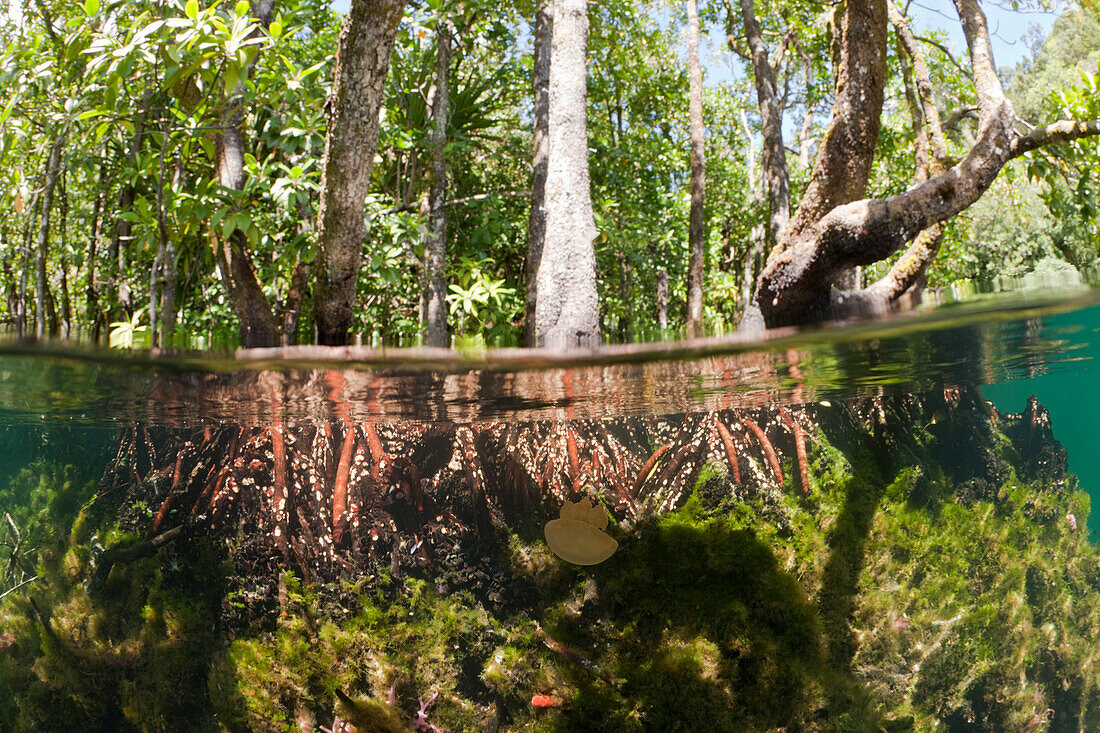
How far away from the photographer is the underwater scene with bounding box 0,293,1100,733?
680 cm

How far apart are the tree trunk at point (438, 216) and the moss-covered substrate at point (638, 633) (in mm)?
2792

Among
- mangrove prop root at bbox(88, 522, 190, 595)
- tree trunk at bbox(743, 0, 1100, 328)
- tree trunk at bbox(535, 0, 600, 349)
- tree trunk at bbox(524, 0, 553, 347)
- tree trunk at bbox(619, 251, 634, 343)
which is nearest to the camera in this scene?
tree trunk at bbox(743, 0, 1100, 328)

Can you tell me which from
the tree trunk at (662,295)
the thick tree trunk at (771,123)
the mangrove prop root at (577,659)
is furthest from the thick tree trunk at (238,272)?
the tree trunk at (662,295)

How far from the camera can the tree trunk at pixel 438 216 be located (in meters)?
7.54

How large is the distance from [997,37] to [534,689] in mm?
7741

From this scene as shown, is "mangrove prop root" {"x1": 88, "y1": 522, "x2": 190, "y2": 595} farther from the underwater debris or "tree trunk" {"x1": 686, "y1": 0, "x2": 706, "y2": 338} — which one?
"tree trunk" {"x1": 686, "y1": 0, "x2": 706, "y2": 338}

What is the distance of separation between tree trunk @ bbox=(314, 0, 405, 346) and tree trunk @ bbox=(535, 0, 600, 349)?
1.98 m

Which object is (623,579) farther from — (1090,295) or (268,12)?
(268,12)

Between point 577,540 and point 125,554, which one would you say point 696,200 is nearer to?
point 577,540

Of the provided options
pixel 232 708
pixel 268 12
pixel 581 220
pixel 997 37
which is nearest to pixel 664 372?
pixel 581 220

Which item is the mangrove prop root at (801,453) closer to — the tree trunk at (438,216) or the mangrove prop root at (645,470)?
the mangrove prop root at (645,470)

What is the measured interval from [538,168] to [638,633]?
5.46 m

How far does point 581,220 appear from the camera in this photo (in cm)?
607

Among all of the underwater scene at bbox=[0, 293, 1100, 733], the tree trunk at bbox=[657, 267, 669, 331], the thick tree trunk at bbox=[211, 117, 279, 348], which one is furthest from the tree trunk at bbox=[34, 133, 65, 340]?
the tree trunk at bbox=[657, 267, 669, 331]
